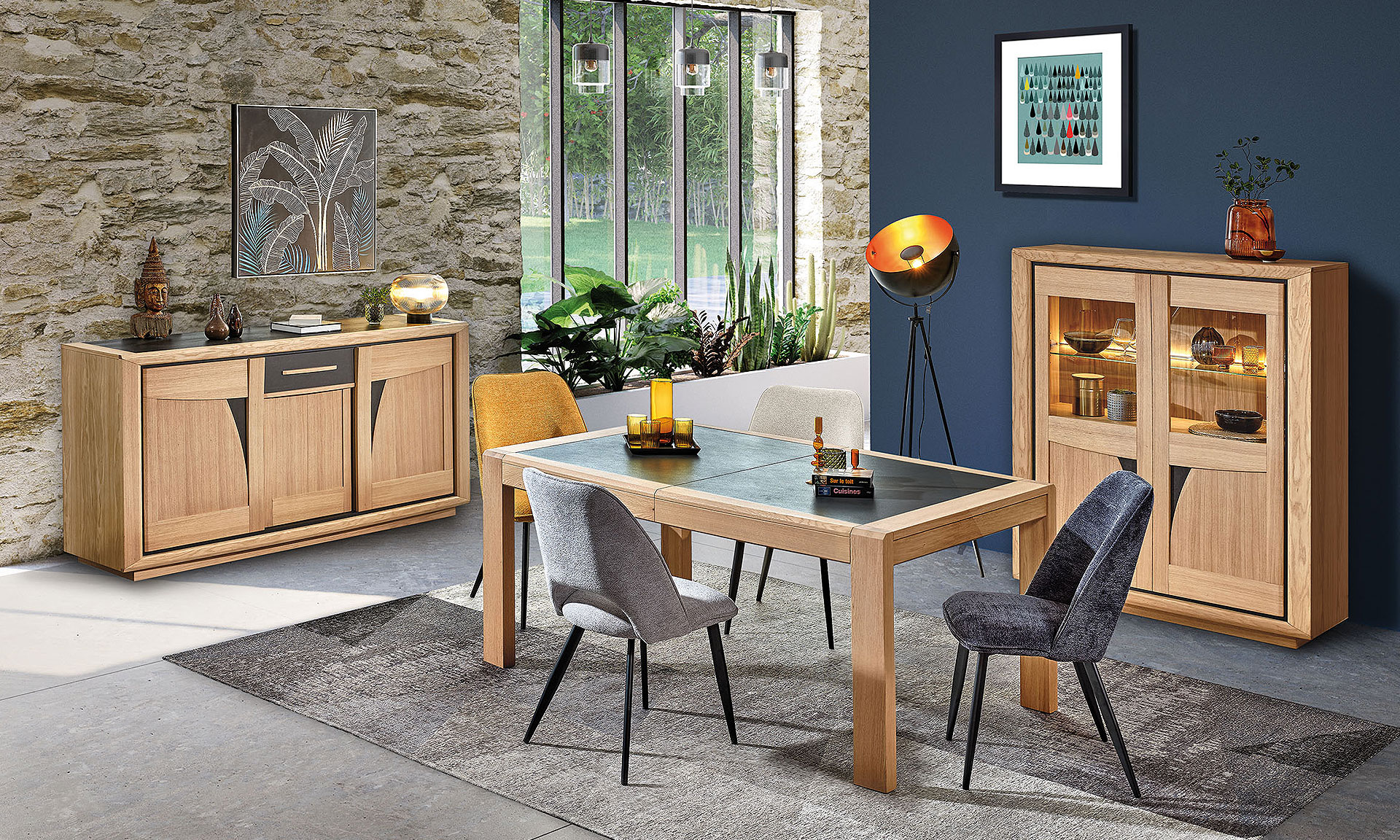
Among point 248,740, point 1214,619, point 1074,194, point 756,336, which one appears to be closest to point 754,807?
point 248,740

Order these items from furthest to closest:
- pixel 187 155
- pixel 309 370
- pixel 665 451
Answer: pixel 187 155 < pixel 309 370 < pixel 665 451

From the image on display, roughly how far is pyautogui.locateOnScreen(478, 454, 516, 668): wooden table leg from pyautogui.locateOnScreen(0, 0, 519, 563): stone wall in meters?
2.55

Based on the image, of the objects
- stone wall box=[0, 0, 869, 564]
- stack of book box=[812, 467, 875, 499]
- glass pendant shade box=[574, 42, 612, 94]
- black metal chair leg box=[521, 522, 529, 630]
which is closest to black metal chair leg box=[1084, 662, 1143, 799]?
stack of book box=[812, 467, 875, 499]

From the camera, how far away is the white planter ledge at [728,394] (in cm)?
823

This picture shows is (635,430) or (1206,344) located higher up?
(1206,344)

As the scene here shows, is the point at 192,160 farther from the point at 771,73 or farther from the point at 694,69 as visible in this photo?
the point at 771,73

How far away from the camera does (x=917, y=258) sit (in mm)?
5578

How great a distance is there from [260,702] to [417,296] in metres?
2.89

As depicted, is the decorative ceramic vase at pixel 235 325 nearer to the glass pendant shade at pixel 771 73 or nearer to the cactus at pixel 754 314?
the cactus at pixel 754 314

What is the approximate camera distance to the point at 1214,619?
5047 millimetres

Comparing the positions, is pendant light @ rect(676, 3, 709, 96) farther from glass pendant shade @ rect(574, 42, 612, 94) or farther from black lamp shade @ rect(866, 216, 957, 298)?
black lamp shade @ rect(866, 216, 957, 298)

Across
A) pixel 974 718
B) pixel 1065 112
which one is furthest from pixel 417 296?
pixel 974 718

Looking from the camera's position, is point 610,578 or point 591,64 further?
point 591,64

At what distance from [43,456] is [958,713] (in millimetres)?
4229
